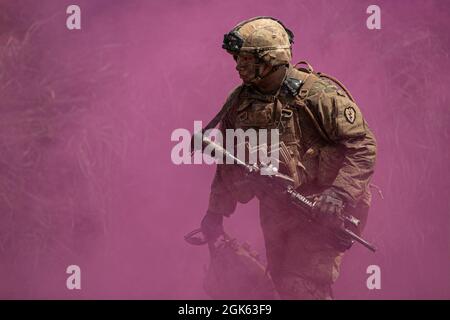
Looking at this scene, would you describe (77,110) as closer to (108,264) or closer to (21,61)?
(21,61)

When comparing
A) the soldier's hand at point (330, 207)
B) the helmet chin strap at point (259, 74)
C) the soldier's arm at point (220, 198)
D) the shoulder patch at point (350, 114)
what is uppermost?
the helmet chin strap at point (259, 74)

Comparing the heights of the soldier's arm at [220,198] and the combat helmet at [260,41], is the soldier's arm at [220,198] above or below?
below

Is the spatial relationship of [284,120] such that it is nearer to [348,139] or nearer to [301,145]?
[301,145]

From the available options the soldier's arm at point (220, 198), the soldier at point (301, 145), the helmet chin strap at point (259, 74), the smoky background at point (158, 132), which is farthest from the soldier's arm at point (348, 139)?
the smoky background at point (158, 132)

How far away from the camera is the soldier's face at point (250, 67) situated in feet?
8.14

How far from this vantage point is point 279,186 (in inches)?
98.3

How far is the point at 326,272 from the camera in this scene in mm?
2541

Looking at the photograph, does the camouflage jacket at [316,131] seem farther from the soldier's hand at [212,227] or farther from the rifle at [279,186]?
the soldier's hand at [212,227]

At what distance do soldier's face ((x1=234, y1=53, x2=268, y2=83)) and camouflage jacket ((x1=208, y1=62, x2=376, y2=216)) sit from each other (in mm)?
89

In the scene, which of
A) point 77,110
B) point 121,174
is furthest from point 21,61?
point 121,174

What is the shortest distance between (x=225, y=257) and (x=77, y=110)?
1.02 meters

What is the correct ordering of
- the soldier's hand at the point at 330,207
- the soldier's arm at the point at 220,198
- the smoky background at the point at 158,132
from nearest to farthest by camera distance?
the soldier's hand at the point at 330,207, the soldier's arm at the point at 220,198, the smoky background at the point at 158,132

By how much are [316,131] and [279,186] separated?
215 millimetres

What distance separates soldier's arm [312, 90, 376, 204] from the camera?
2463mm
